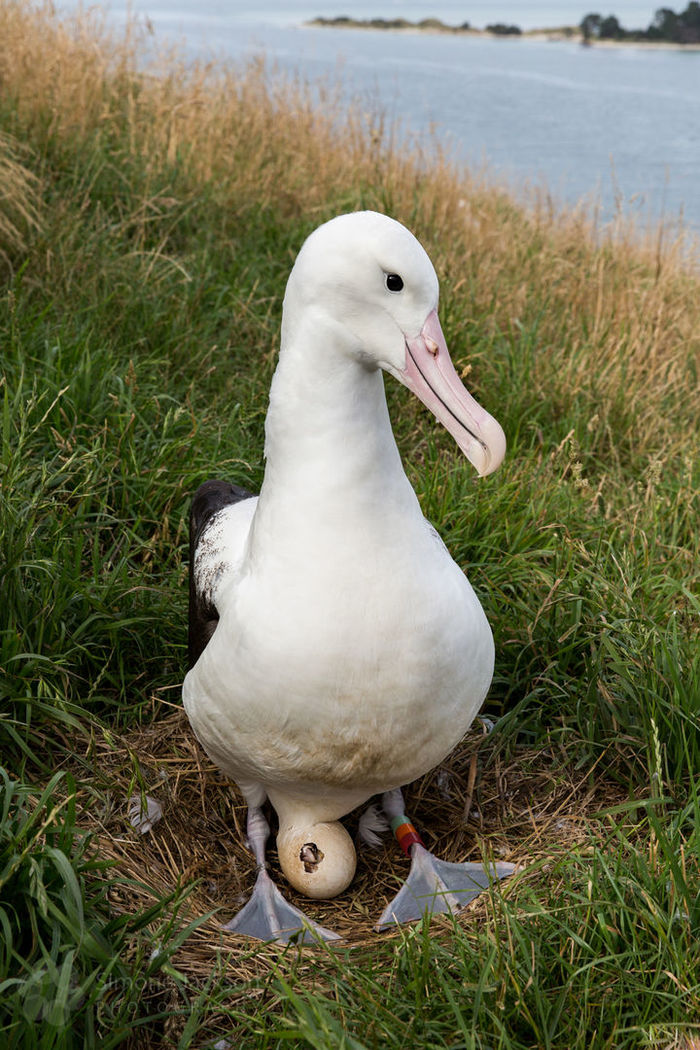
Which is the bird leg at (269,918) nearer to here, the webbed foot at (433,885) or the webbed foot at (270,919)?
the webbed foot at (270,919)

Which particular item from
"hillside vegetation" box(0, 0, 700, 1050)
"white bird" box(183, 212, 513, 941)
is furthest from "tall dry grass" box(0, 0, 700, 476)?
"white bird" box(183, 212, 513, 941)

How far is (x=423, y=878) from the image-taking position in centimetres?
266

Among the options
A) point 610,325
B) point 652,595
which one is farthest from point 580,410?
point 652,595

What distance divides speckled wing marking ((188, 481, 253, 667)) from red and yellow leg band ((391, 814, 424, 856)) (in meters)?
0.66

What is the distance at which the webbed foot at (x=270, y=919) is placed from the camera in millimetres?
2514

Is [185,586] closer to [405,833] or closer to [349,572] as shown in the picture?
[405,833]

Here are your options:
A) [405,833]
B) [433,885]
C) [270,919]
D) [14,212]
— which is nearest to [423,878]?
[433,885]

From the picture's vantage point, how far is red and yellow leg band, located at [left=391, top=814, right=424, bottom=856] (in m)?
2.77

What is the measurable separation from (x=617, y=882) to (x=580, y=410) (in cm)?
261

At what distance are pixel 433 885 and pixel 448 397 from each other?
1.19m

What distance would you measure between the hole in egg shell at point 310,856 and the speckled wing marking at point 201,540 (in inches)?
21.0

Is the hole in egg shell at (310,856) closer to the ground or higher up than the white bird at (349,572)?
closer to the ground

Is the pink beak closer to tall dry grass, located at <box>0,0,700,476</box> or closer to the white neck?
the white neck

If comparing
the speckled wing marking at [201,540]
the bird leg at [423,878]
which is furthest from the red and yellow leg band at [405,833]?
the speckled wing marking at [201,540]
